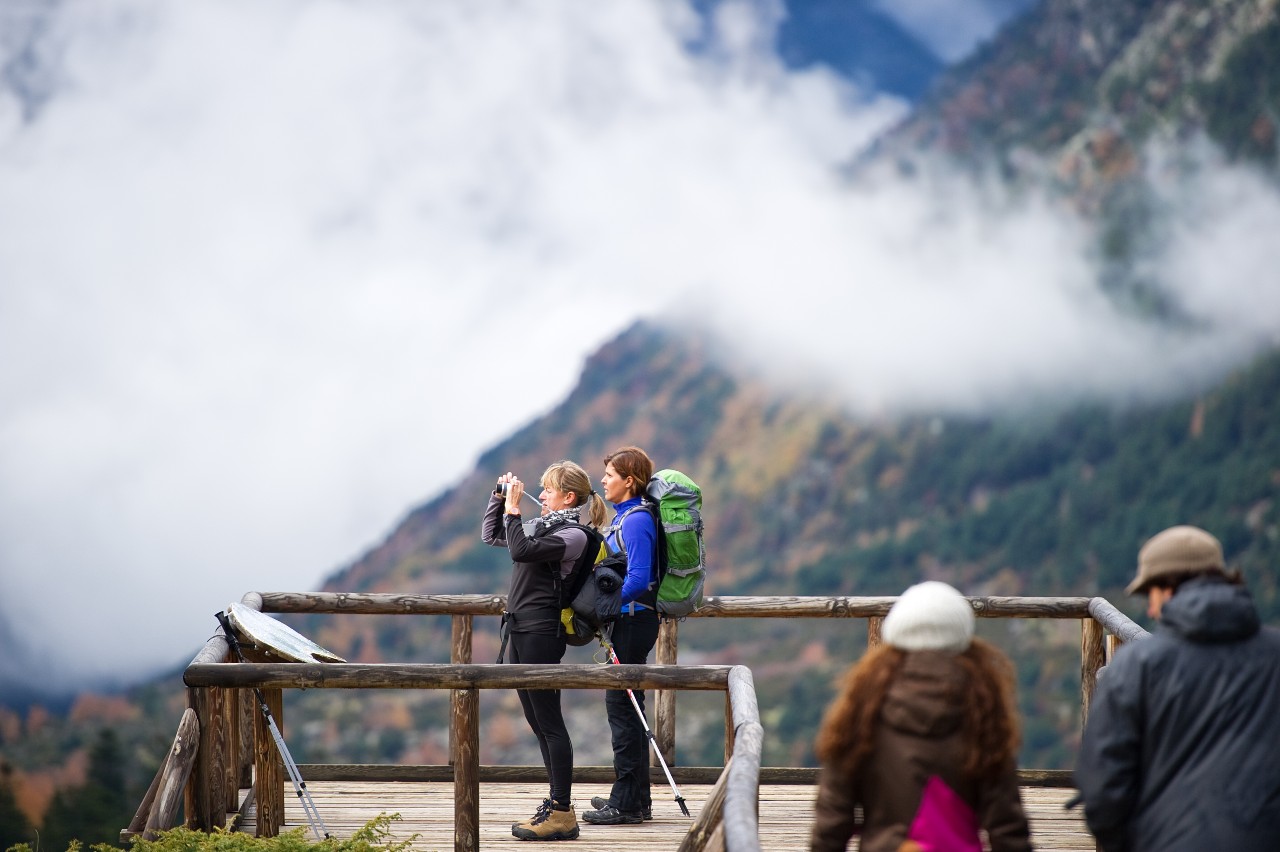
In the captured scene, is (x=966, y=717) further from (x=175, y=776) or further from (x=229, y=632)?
(x=229, y=632)

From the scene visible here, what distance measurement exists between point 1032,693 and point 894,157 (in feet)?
217

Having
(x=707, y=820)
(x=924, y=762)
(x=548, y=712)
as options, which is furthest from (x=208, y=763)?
(x=924, y=762)

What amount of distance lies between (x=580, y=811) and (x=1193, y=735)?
12.6 feet

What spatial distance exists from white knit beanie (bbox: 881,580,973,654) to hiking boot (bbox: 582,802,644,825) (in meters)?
3.41

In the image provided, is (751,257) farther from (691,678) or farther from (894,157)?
(691,678)

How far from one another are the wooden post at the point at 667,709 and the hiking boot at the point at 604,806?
2.29 feet

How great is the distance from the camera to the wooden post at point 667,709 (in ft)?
26.0

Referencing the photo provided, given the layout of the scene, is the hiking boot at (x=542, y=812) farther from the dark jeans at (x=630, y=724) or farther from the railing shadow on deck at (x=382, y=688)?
the railing shadow on deck at (x=382, y=688)

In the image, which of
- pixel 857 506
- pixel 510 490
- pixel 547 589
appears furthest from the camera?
pixel 857 506

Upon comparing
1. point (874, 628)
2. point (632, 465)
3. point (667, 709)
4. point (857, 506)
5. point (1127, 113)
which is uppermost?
point (1127, 113)

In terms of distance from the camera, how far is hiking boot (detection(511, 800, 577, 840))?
21.4 feet

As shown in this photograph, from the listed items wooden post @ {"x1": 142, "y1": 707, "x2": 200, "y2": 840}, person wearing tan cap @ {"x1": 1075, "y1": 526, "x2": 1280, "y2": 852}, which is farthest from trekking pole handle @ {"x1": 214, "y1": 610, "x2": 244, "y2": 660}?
person wearing tan cap @ {"x1": 1075, "y1": 526, "x2": 1280, "y2": 852}

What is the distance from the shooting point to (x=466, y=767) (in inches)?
227

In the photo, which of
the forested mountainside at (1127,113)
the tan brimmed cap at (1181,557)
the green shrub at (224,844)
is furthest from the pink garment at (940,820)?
the forested mountainside at (1127,113)
